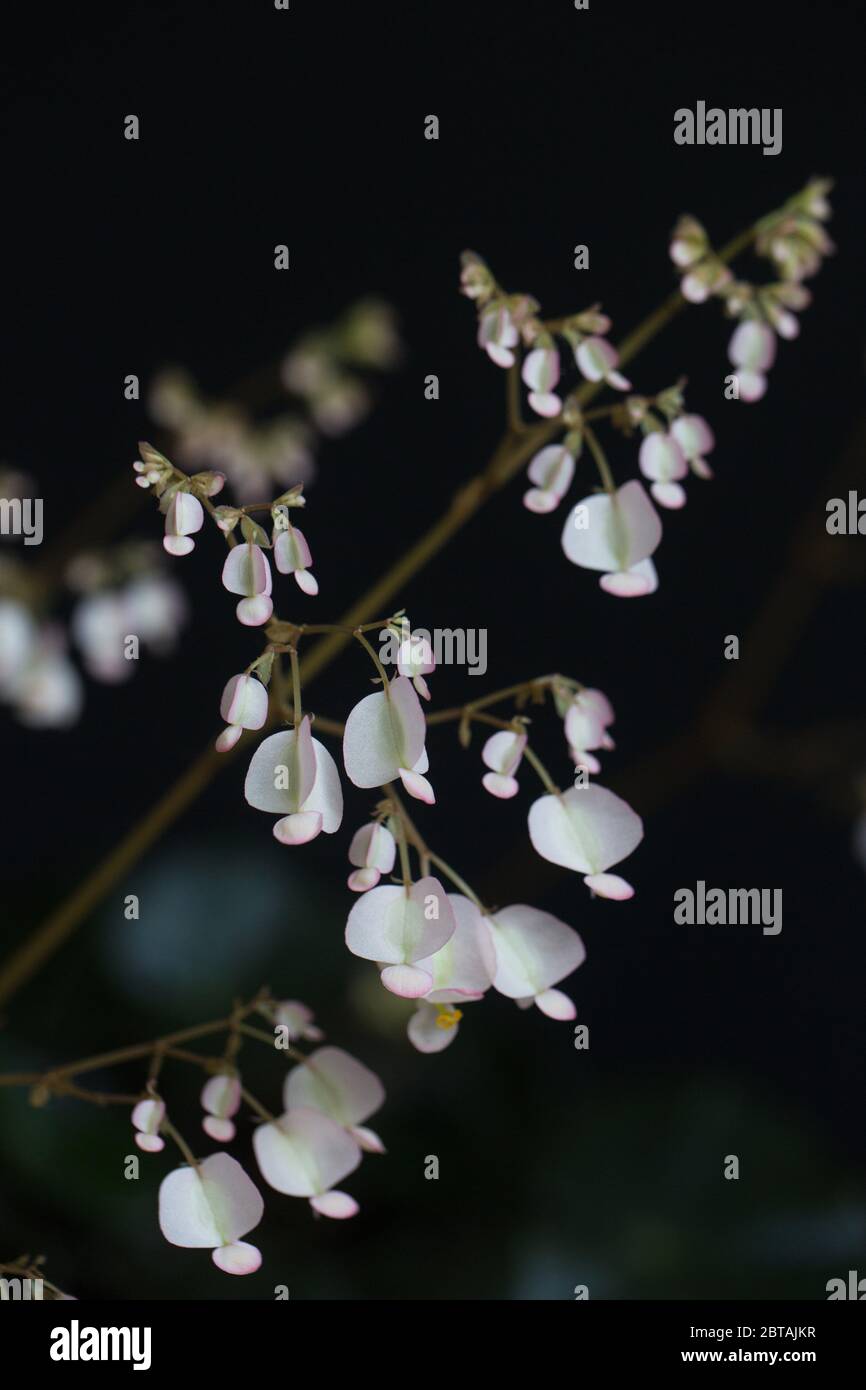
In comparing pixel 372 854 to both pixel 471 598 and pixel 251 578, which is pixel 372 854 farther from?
pixel 471 598

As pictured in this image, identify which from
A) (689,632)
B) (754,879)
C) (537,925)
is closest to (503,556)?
(689,632)

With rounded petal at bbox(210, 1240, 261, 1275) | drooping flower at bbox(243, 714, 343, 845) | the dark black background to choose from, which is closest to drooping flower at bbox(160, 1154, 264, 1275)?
rounded petal at bbox(210, 1240, 261, 1275)

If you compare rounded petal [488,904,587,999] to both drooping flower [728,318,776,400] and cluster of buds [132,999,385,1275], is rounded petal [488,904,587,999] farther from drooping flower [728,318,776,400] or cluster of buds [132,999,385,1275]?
drooping flower [728,318,776,400]

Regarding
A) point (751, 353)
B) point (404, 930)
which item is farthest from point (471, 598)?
point (404, 930)

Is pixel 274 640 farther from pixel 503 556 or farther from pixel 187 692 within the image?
pixel 187 692

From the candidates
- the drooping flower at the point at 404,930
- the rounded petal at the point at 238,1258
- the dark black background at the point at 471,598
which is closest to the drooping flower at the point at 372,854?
the drooping flower at the point at 404,930

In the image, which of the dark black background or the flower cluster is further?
the dark black background
